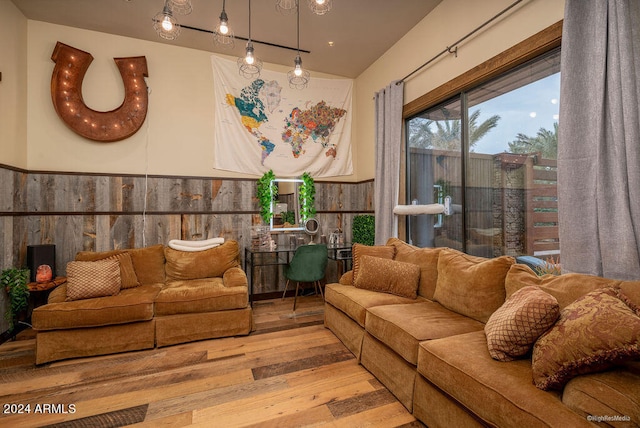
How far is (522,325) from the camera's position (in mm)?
1400

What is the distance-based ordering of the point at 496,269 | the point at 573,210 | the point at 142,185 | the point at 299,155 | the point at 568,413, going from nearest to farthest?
the point at 568,413, the point at 573,210, the point at 496,269, the point at 142,185, the point at 299,155

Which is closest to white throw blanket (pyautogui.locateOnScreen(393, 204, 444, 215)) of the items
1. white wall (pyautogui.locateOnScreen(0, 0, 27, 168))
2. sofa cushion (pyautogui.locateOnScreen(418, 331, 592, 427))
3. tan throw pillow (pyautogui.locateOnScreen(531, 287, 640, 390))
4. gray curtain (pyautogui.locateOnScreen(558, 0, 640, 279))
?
gray curtain (pyautogui.locateOnScreen(558, 0, 640, 279))

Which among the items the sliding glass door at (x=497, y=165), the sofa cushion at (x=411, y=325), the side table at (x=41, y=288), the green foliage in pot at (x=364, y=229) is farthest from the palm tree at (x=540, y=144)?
the side table at (x=41, y=288)

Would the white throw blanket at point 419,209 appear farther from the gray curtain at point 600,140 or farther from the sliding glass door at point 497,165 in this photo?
the gray curtain at point 600,140

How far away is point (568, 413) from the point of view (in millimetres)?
1076

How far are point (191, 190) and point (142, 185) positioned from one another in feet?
1.74

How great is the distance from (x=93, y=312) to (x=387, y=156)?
323 centimetres

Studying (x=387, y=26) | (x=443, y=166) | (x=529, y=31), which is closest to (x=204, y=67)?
(x=387, y=26)

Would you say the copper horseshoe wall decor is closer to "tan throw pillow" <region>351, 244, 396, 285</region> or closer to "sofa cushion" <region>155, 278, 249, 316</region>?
"sofa cushion" <region>155, 278, 249, 316</region>

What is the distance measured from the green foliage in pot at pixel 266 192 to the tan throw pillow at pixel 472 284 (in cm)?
235

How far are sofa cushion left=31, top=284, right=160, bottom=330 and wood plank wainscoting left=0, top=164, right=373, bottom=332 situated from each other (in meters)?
0.79

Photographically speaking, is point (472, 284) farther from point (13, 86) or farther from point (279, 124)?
point (13, 86)

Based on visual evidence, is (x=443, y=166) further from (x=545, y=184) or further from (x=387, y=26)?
(x=387, y=26)

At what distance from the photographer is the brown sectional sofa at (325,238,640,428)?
1.10 metres
